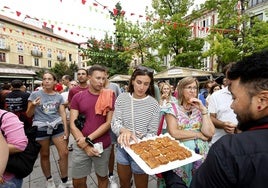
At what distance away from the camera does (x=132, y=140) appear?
2162mm

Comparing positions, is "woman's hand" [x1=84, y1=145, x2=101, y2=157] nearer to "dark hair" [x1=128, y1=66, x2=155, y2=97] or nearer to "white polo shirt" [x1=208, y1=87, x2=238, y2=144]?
"dark hair" [x1=128, y1=66, x2=155, y2=97]

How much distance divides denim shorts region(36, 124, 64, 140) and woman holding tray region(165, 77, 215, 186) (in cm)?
206

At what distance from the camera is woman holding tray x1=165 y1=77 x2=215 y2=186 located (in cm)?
219

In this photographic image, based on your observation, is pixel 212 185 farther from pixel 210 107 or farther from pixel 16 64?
pixel 16 64

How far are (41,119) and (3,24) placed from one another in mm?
37186

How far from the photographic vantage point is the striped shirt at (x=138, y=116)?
7.80 feet

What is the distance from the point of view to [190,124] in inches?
90.8

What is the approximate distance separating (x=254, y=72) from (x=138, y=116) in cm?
156

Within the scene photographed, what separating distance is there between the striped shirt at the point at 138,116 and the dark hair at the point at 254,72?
4.80 ft

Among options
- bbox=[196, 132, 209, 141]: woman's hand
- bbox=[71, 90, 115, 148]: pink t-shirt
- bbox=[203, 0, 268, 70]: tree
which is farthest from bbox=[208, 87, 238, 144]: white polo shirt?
bbox=[203, 0, 268, 70]: tree

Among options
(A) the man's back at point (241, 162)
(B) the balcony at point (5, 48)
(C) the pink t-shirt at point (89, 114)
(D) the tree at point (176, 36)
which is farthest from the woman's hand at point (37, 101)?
(B) the balcony at point (5, 48)

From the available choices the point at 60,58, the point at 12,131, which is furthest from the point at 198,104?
the point at 60,58

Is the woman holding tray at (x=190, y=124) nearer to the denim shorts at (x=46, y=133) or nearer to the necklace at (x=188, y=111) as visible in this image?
the necklace at (x=188, y=111)

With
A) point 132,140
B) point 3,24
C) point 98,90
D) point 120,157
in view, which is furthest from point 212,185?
point 3,24
